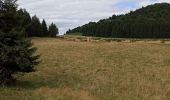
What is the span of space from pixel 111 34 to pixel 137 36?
1424cm

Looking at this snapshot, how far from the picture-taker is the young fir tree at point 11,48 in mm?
22594

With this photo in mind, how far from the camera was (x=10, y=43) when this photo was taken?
23328mm

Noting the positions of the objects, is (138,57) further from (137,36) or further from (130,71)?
(137,36)

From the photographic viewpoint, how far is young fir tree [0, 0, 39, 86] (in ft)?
74.1

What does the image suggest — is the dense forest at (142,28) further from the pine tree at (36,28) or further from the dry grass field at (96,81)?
the dry grass field at (96,81)

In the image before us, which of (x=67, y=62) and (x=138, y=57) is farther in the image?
(x=138, y=57)

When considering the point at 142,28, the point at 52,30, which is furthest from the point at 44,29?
the point at 142,28

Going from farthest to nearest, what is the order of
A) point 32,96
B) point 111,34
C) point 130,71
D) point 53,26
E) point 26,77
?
point 111,34, point 53,26, point 130,71, point 26,77, point 32,96

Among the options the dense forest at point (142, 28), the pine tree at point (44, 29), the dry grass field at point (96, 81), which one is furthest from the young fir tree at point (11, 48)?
the dense forest at point (142, 28)

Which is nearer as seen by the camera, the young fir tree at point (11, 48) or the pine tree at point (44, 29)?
the young fir tree at point (11, 48)

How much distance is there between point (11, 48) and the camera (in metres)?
22.6

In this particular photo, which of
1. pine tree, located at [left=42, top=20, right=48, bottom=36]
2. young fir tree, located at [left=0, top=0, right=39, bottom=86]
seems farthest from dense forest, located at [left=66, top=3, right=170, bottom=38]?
young fir tree, located at [left=0, top=0, right=39, bottom=86]

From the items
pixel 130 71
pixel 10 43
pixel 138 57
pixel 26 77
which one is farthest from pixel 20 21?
pixel 138 57

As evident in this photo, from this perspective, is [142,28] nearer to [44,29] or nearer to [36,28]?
[44,29]
